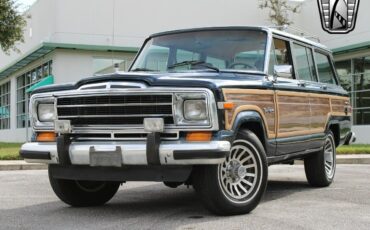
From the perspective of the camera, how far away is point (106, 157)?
5.92 meters

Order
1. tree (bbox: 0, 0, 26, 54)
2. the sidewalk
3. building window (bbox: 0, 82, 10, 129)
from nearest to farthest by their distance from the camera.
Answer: the sidewalk → tree (bbox: 0, 0, 26, 54) → building window (bbox: 0, 82, 10, 129)

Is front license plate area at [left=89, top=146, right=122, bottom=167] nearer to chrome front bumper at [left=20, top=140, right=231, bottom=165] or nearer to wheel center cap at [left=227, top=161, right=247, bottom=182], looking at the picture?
chrome front bumper at [left=20, top=140, right=231, bottom=165]

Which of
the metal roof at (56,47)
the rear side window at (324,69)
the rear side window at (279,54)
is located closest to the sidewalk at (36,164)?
the rear side window at (324,69)

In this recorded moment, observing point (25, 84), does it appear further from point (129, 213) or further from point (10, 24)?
point (129, 213)

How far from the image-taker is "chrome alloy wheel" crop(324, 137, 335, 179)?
913 centimetres

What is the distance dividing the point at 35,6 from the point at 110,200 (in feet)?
77.1

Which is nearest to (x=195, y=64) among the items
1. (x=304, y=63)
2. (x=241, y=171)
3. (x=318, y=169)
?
(x=241, y=171)

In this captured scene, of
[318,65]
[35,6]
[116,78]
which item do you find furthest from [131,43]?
[116,78]

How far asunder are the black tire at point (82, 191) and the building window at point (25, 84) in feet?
67.2

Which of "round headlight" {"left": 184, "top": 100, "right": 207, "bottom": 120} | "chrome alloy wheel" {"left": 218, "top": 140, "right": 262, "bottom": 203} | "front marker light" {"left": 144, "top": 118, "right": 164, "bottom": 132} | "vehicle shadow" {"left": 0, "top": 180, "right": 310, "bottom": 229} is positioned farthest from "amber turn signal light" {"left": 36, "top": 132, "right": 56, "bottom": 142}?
"chrome alloy wheel" {"left": 218, "top": 140, "right": 262, "bottom": 203}

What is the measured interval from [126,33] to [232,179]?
816 inches

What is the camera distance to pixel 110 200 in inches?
303

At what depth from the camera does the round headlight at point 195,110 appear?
18.9ft

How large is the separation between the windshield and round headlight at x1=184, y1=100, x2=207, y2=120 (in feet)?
3.43
